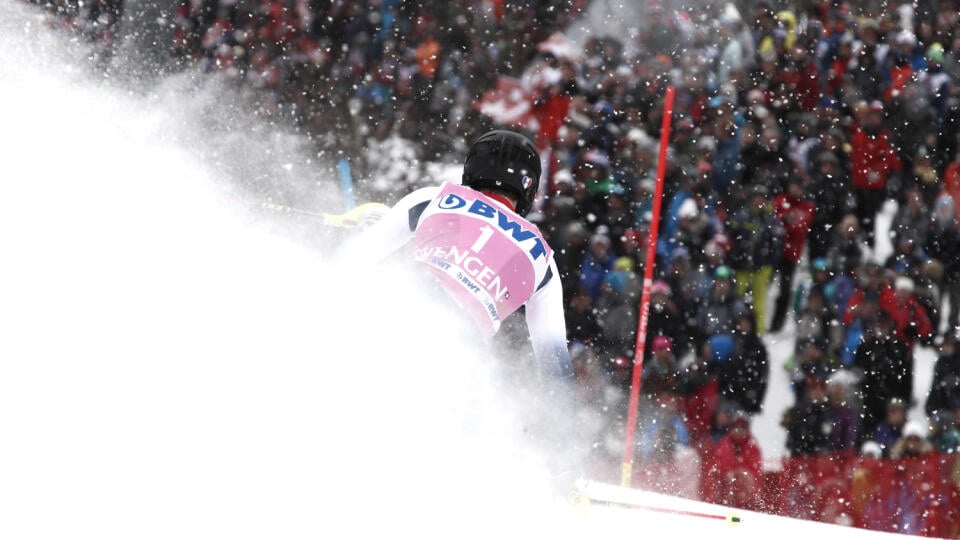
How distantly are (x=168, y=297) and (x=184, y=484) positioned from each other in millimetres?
1149

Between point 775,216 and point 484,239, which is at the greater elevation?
point 775,216

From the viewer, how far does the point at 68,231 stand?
15.4 ft

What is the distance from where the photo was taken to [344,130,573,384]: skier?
413 centimetres

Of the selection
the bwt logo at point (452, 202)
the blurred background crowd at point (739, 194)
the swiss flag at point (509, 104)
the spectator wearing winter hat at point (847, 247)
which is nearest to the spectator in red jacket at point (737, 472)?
the blurred background crowd at point (739, 194)

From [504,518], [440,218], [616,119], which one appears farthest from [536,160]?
[616,119]

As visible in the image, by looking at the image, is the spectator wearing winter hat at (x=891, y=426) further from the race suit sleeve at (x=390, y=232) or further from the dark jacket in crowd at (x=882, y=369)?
the race suit sleeve at (x=390, y=232)

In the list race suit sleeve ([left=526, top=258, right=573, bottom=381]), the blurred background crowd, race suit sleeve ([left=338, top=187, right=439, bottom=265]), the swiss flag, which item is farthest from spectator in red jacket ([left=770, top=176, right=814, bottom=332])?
race suit sleeve ([left=338, top=187, right=439, bottom=265])

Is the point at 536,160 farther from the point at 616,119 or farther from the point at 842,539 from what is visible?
the point at 616,119

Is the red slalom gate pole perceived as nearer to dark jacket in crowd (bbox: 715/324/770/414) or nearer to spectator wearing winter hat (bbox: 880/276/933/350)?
dark jacket in crowd (bbox: 715/324/770/414)

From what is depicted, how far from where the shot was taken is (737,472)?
659 cm

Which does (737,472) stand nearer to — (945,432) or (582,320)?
(945,432)

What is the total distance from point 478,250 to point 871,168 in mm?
4947

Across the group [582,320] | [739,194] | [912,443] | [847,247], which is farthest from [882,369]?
[582,320]

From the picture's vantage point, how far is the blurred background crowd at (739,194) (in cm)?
722
